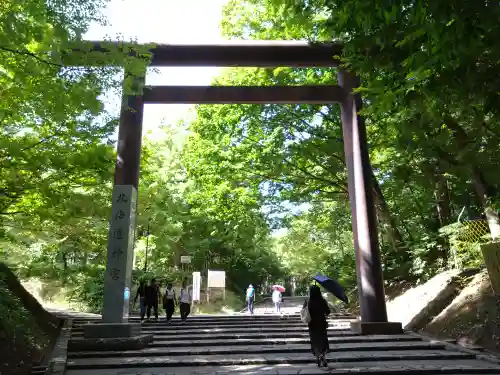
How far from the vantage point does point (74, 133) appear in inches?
340

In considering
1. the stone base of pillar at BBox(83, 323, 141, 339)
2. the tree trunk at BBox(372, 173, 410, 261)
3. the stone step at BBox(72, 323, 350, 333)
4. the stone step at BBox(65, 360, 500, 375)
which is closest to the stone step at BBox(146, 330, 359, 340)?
the stone step at BBox(72, 323, 350, 333)

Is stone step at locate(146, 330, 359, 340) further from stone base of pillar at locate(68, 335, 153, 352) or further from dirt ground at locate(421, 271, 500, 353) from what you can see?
dirt ground at locate(421, 271, 500, 353)

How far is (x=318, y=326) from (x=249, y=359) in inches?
52.7

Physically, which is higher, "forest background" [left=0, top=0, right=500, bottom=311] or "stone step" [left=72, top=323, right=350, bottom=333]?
"forest background" [left=0, top=0, right=500, bottom=311]

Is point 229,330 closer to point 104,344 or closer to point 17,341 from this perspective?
point 104,344

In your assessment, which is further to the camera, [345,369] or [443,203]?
[443,203]

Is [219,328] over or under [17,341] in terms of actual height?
under

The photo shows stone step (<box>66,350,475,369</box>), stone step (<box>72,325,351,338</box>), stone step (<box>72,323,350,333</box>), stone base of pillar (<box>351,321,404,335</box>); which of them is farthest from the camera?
stone step (<box>72,323,350,333</box>)

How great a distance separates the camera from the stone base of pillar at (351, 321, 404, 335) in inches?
368

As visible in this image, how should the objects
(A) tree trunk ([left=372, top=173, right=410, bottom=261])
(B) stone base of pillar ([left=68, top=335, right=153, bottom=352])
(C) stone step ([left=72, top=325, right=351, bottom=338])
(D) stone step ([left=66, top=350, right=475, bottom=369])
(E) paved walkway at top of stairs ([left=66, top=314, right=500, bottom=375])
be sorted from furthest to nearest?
1. (A) tree trunk ([left=372, top=173, right=410, bottom=261])
2. (C) stone step ([left=72, top=325, right=351, bottom=338])
3. (B) stone base of pillar ([left=68, top=335, right=153, bottom=352])
4. (D) stone step ([left=66, top=350, right=475, bottom=369])
5. (E) paved walkway at top of stairs ([left=66, top=314, right=500, bottom=375])

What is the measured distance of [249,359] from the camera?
6.60 m

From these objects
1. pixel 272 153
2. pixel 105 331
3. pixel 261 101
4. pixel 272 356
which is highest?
pixel 261 101

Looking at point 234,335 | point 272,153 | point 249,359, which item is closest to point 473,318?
point 249,359

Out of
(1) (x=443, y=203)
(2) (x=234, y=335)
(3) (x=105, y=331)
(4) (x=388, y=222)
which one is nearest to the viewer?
(3) (x=105, y=331)
